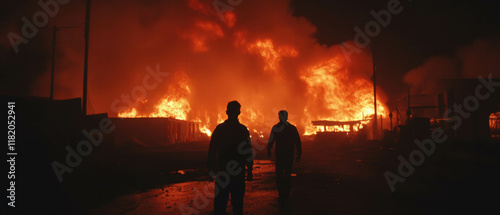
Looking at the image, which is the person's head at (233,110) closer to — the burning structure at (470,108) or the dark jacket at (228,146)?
the dark jacket at (228,146)

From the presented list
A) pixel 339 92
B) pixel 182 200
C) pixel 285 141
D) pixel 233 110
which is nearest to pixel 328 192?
pixel 285 141

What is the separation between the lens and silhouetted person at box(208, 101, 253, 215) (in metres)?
4.30

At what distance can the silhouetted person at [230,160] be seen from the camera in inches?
169

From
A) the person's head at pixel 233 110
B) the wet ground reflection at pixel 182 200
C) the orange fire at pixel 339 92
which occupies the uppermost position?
the orange fire at pixel 339 92

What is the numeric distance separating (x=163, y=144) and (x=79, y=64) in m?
13.8

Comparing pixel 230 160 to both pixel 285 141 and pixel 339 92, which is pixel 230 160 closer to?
pixel 285 141

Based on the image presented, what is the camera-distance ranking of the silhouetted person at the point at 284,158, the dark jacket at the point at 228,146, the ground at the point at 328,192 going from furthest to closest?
the silhouetted person at the point at 284,158
the ground at the point at 328,192
the dark jacket at the point at 228,146

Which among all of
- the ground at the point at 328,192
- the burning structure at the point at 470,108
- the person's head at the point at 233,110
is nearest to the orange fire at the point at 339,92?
the burning structure at the point at 470,108

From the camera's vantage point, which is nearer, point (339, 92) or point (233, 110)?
point (233, 110)

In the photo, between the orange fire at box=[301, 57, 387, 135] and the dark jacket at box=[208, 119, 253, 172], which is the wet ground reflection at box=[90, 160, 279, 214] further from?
the orange fire at box=[301, 57, 387, 135]

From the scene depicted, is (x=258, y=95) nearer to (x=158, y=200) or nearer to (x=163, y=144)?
(x=163, y=144)

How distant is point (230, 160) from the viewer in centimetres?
449

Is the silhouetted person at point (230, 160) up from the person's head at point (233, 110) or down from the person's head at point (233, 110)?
down

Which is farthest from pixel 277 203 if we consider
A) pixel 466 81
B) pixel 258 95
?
pixel 258 95
